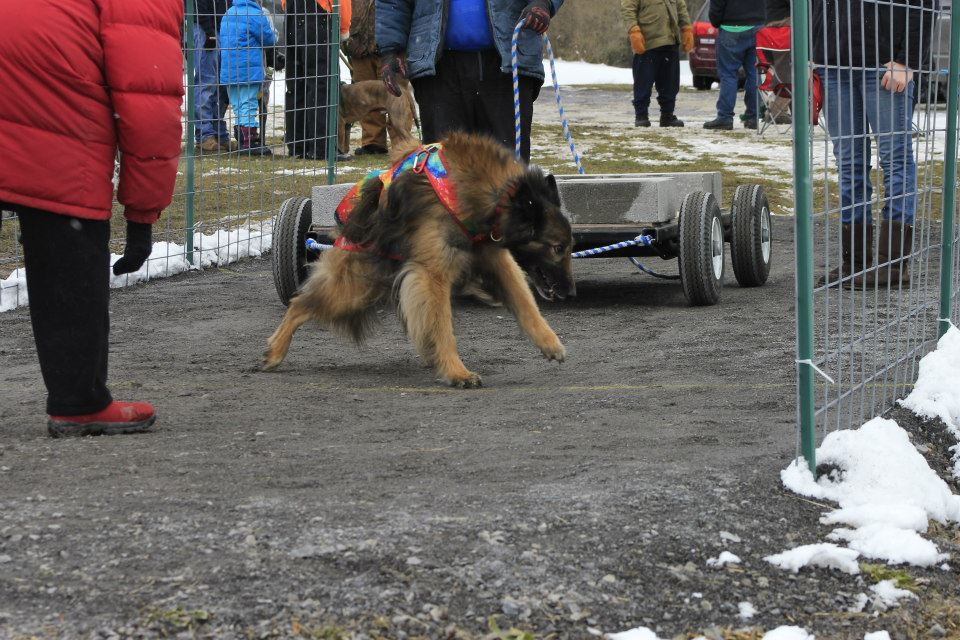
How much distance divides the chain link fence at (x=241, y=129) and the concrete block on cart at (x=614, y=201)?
277cm

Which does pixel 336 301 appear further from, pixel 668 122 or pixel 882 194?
pixel 668 122

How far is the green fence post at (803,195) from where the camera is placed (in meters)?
2.98

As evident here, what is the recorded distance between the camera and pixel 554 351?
5.10m

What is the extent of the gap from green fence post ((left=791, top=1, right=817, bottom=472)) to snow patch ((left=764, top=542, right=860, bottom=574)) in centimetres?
47

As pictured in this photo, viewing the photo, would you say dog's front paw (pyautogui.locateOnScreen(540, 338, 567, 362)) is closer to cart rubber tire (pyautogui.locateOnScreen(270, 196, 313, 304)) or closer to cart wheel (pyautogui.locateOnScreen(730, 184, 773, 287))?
cart rubber tire (pyautogui.locateOnScreen(270, 196, 313, 304))

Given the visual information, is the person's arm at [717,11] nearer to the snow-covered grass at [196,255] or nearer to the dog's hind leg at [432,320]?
the snow-covered grass at [196,255]

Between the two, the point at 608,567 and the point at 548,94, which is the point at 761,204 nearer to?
the point at 608,567

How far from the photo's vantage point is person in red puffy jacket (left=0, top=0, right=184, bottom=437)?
136 inches

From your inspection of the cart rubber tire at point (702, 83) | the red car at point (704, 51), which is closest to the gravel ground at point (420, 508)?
the red car at point (704, 51)

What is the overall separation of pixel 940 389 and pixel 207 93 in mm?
5502

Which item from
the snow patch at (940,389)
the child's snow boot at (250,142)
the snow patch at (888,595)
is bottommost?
the snow patch at (888,595)

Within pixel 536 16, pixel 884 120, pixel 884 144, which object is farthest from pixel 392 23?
pixel 884 144

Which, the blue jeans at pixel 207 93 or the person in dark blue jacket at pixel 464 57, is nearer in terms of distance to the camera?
the person in dark blue jacket at pixel 464 57

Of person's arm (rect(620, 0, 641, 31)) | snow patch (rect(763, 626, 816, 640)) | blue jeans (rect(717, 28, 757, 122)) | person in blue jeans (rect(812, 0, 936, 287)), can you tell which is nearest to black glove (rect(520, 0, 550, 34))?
person in blue jeans (rect(812, 0, 936, 287))
